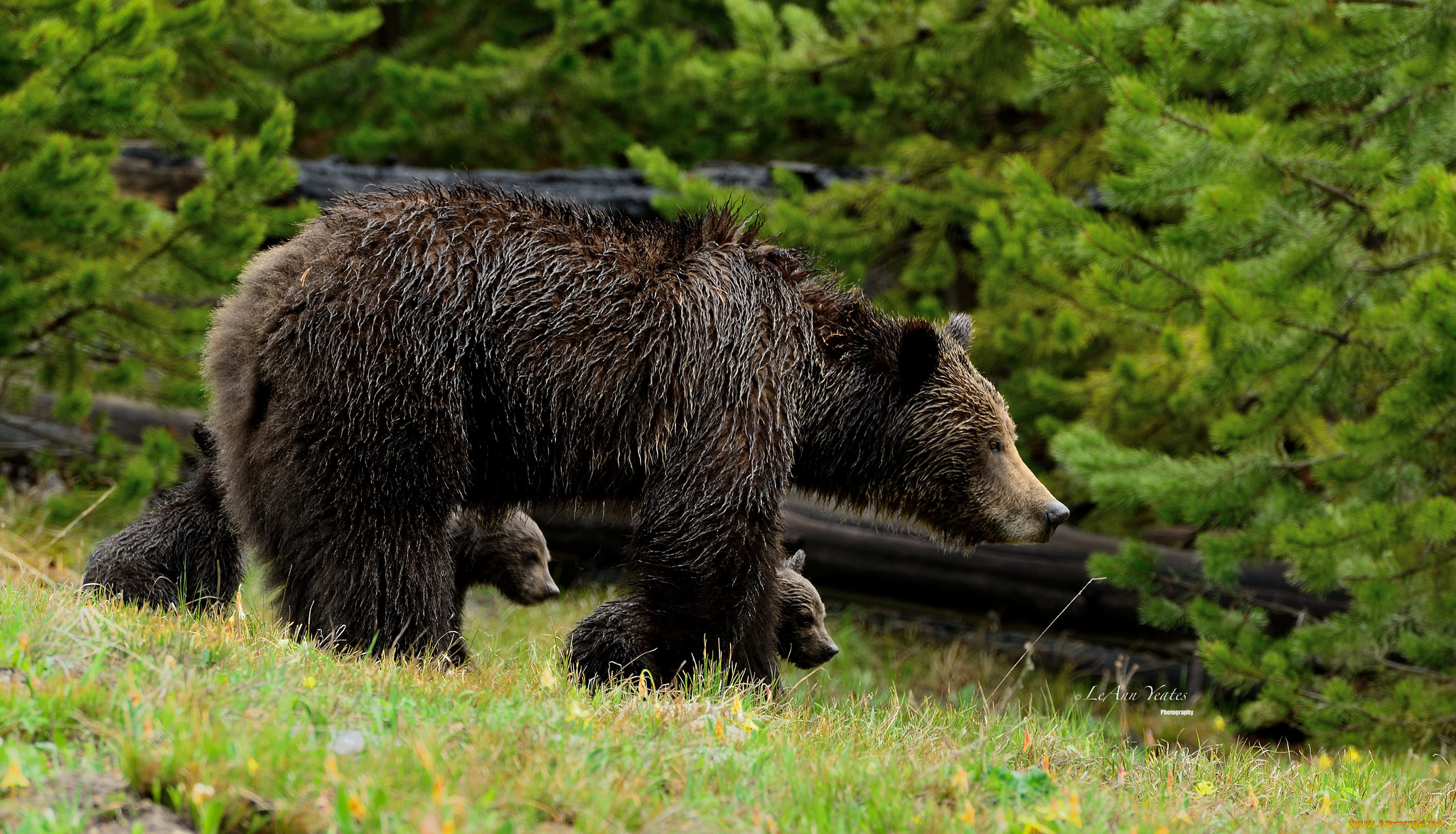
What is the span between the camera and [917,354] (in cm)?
556

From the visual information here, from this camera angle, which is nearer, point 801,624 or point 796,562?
point 801,624

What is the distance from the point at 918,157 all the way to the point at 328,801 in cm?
860

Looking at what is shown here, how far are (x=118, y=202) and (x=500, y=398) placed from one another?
168 inches

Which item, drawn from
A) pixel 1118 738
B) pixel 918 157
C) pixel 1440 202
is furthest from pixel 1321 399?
pixel 918 157

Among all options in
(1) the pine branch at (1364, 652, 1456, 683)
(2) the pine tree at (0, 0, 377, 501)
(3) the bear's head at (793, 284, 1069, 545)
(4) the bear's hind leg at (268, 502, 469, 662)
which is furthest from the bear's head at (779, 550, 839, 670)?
(2) the pine tree at (0, 0, 377, 501)

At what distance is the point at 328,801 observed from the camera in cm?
280

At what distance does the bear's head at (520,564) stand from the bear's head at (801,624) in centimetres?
139

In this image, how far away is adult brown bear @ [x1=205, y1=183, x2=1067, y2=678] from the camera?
473 centimetres

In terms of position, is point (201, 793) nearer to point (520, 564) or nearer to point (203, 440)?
point (203, 440)

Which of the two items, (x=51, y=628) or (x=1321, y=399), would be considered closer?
(x=51, y=628)

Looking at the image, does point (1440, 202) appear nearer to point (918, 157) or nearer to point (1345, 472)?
point (1345, 472)

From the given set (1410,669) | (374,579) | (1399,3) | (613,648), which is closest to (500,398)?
(374,579)

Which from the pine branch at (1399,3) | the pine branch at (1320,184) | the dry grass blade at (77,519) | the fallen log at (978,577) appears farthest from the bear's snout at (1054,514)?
the dry grass blade at (77,519)

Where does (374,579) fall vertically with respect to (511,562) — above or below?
above
